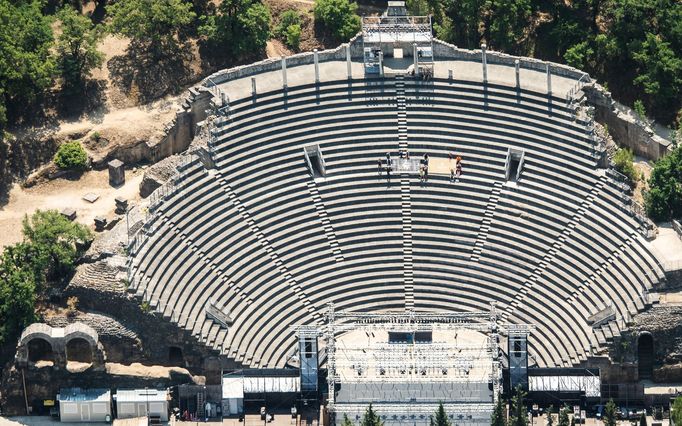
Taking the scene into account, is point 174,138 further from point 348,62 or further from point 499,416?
point 499,416

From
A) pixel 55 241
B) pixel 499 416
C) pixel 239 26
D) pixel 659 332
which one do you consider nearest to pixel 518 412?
pixel 499 416

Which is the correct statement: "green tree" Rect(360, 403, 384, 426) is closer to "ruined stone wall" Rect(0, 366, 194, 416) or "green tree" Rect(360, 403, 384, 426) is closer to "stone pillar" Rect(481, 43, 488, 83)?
"ruined stone wall" Rect(0, 366, 194, 416)

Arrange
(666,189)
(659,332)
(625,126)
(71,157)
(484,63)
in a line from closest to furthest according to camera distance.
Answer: (659,332), (666,189), (625,126), (71,157), (484,63)

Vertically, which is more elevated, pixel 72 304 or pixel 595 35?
pixel 595 35

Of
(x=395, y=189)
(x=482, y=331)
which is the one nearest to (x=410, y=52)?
(x=395, y=189)

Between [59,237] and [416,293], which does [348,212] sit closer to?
[416,293]

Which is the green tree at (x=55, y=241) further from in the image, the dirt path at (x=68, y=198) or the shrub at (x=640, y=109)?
the shrub at (x=640, y=109)

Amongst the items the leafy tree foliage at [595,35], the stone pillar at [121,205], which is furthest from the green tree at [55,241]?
the leafy tree foliage at [595,35]
